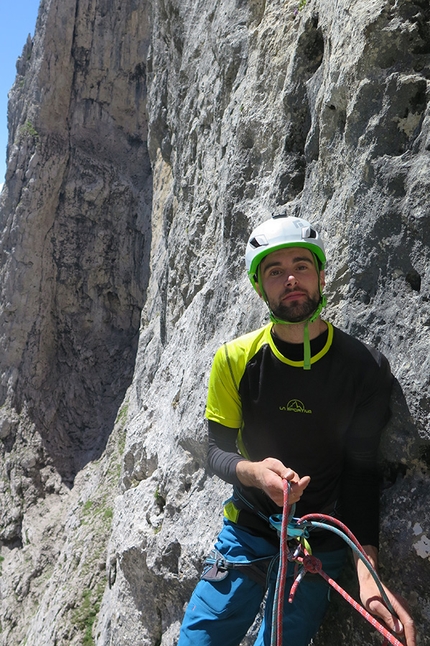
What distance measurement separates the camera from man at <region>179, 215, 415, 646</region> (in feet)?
8.54

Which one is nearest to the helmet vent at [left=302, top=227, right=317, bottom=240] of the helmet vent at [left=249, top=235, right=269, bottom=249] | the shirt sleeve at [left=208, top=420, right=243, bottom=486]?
the helmet vent at [left=249, top=235, right=269, bottom=249]

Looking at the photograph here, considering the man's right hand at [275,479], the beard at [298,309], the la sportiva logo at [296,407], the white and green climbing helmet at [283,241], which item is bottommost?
the man's right hand at [275,479]

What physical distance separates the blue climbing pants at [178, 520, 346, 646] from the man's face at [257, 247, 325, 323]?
1213 millimetres

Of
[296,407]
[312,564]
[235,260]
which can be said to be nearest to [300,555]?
[312,564]

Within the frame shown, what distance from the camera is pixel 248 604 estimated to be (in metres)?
2.72

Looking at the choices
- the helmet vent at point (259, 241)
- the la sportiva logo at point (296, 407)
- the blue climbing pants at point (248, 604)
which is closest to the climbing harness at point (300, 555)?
the blue climbing pants at point (248, 604)

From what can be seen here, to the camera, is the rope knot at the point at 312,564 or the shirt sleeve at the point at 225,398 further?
the shirt sleeve at the point at 225,398

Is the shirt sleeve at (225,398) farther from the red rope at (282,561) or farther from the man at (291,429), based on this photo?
the red rope at (282,561)

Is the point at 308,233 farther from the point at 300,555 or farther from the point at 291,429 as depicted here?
the point at 300,555

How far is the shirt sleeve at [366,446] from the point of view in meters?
2.57

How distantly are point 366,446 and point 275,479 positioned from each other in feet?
1.89

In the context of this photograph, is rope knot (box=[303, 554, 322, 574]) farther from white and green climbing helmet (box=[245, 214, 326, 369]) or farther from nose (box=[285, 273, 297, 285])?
nose (box=[285, 273, 297, 285])

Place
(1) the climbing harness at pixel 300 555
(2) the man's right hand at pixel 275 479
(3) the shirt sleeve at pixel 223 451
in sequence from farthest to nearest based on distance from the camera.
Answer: (3) the shirt sleeve at pixel 223 451 < (2) the man's right hand at pixel 275 479 < (1) the climbing harness at pixel 300 555

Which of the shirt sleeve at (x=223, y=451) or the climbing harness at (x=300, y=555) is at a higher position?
the shirt sleeve at (x=223, y=451)
